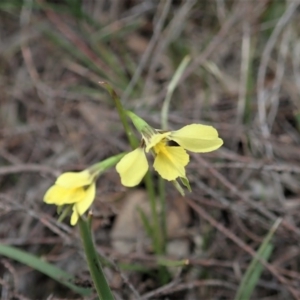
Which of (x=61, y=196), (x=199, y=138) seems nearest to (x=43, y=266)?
(x=61, y=196)

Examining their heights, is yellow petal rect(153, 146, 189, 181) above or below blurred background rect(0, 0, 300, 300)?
above

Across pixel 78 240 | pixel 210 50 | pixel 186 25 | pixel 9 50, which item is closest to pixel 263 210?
pixel 78 240

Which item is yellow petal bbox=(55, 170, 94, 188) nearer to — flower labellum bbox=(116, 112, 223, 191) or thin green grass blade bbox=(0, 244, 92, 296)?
flower labellum bbox=(116, 112, 223, 191)

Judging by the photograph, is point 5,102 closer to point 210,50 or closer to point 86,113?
point 86,113

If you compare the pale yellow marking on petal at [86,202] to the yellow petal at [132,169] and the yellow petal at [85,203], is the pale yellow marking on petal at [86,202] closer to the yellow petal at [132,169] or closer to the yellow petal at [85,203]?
the yellow petal at [85,203]

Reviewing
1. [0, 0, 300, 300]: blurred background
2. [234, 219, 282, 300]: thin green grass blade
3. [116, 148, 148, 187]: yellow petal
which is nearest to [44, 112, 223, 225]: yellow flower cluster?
[116, 148, 148, 187]: yellow petal

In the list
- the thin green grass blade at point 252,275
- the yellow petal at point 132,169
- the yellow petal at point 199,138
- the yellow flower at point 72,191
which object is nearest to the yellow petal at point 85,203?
the yellow flower at point 72,191

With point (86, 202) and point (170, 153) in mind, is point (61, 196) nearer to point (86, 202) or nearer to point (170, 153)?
point (86, 202)
